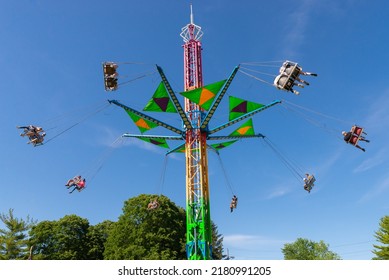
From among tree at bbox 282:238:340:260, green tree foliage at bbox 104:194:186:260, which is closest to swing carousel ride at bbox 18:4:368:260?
green tree foliage at bbox 104:194:186:260

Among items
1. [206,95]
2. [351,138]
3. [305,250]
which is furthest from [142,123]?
[305,250]

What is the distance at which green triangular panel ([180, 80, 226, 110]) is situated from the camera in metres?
22.0

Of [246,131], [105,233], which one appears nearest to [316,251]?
[105,233]

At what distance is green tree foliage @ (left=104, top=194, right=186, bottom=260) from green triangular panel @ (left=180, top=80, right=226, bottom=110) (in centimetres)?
1883

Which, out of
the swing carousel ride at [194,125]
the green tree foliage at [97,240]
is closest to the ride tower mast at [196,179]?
the swing carousel ride at [194,125]

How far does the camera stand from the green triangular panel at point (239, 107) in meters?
24.0

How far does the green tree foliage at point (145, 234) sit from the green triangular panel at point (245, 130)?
15.9 metres

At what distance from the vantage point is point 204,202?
72.9 feet

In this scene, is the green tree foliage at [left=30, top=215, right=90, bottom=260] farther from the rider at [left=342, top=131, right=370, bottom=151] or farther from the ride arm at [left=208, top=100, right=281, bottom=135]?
the rider at [left=342, top=131, right=370, bottom=151]

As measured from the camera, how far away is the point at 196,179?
74.9 feet

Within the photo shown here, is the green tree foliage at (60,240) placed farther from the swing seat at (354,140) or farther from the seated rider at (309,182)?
the swing seat at (354,140)

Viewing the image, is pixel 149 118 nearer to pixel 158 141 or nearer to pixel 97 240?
pixel 158 141
